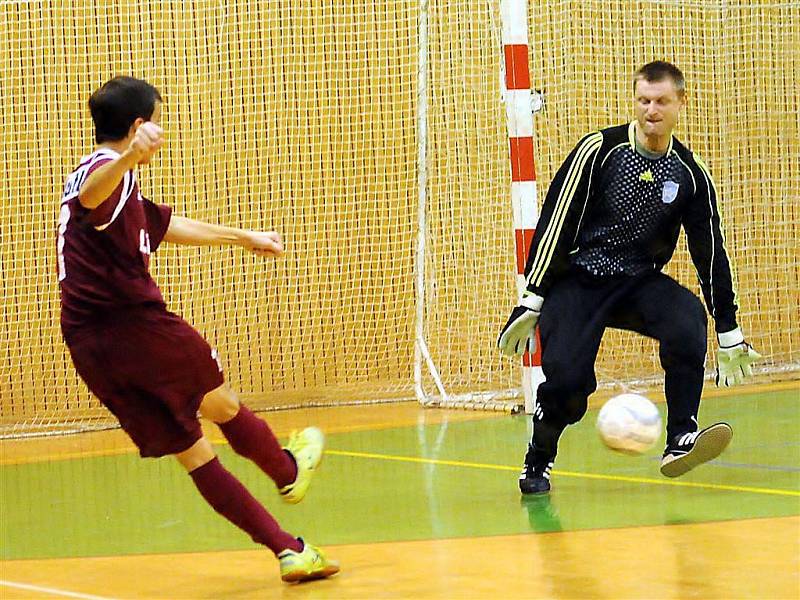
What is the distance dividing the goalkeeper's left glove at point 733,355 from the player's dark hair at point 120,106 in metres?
2.51

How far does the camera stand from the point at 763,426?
7.20 metres

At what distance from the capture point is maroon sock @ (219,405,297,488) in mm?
4422

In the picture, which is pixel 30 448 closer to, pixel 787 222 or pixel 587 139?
pixel 587 139

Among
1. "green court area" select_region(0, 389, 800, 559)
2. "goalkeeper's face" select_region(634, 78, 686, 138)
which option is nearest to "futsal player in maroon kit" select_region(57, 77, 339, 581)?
"green court area" select_region(0, 389, 800, 559)

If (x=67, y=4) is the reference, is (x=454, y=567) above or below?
below

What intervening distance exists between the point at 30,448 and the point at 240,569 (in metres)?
3.62

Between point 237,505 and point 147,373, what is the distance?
1.51 ft

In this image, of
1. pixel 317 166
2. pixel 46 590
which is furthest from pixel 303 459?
pixel 317 166

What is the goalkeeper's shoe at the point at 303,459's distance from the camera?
4535 millimetres

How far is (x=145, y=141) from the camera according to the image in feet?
12.5

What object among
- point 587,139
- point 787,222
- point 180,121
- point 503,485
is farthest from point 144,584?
point 787,222

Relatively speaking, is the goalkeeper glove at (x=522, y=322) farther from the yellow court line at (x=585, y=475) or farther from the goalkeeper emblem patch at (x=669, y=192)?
the yellow court line at (x=585, y=475)

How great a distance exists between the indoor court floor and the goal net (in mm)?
1649

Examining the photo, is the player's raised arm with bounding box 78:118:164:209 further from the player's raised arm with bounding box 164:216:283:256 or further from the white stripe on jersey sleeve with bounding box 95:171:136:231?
the player's raised arm with bounding box 164:216:283:256
